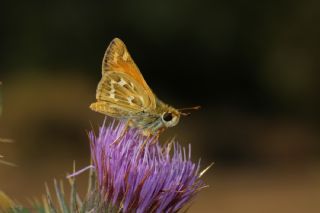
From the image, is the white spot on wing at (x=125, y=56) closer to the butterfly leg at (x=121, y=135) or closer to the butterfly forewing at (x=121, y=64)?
the butterfly forewing at (x=121, y=64)

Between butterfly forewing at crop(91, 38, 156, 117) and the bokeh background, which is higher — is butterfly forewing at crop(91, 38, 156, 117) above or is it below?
below

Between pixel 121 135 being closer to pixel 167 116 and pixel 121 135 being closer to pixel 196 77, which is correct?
pixel 167 116

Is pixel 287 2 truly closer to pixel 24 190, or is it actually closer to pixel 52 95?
pixel 52 95

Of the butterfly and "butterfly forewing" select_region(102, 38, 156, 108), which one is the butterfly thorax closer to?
the butterfly

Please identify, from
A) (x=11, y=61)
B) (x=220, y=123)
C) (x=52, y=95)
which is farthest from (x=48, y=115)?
(x=220, y=123)

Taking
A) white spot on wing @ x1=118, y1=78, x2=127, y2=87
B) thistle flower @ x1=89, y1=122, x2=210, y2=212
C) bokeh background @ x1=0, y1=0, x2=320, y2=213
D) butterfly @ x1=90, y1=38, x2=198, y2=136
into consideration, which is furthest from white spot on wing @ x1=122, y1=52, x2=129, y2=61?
bokeh background @ x1=0, y1=0, x2=320, y2=213


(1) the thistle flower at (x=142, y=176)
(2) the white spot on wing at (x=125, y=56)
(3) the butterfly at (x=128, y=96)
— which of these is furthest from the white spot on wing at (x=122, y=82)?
(1) the thistle flower at (x=142, y=176)
